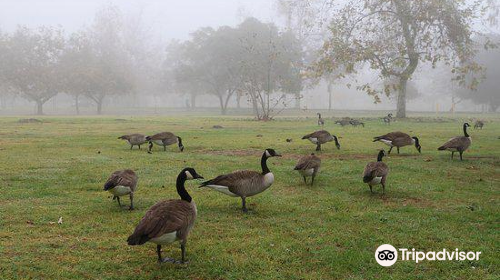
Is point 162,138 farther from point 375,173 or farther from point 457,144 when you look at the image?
point 457,144

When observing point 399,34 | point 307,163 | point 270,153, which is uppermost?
point 399,34

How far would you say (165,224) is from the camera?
718 centimetres

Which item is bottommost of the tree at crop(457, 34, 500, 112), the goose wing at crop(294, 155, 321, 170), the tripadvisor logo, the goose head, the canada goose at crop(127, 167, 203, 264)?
the tripadvisor logo

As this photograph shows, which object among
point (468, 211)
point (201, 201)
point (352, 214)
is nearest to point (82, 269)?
point (201, 201)

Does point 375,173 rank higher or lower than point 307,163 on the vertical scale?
lower

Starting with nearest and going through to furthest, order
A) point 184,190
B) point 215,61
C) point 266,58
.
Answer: point 184,190 < point 266,58 < point 215,61

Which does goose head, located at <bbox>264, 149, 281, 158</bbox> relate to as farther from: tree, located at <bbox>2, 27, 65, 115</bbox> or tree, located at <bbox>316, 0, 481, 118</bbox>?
tree, located at <bbox>2, 27, 65, 115</bbox>

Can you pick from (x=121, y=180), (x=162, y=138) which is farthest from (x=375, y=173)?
(x=162, y=138)

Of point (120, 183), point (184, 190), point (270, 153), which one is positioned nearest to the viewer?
point (184, 190)

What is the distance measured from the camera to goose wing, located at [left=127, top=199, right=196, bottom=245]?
6.86m

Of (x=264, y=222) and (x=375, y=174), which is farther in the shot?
(x=375, y=174)

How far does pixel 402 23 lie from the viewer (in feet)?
166

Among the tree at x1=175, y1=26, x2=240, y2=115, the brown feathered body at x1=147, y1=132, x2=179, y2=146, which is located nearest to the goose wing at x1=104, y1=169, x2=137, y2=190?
the brown feathered body at x1=147, y1=132, x2=179, y2=146

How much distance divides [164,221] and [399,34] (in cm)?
5124
